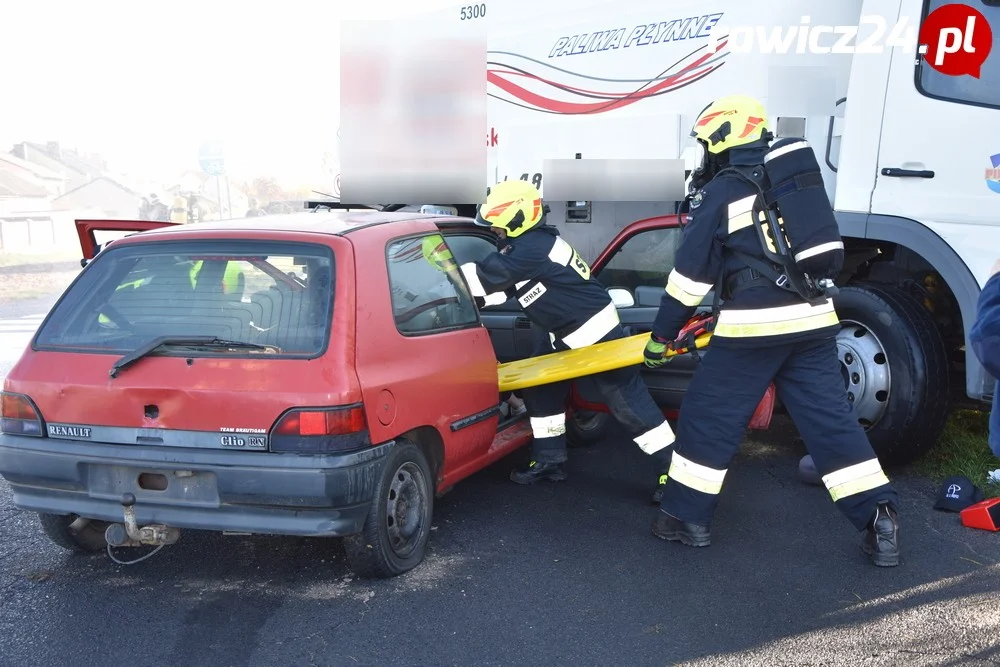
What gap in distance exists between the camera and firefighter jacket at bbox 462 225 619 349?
4613 mm

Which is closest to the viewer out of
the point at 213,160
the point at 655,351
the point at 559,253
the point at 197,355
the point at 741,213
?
the point at 197,355

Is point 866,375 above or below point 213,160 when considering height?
below

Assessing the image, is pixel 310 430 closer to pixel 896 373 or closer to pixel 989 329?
pixel 989 329

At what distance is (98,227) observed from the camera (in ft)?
15.3

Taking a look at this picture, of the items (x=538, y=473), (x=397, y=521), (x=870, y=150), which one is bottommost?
(x=538, y=473)

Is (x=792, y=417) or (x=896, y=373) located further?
(x=896, y=373)

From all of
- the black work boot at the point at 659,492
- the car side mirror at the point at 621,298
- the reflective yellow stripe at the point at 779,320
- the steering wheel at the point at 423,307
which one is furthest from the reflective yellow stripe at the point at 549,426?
the reflective yellow stripe at the point at 779,320

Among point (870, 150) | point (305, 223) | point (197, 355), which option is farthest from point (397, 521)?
point (870, 150)

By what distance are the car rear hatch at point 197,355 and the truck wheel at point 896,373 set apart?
2.99 m

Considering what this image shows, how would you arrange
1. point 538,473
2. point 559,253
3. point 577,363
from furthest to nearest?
point 538,473, point 559,253, point 577,363

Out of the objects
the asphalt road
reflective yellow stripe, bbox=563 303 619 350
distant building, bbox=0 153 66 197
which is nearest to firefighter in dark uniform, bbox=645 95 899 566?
the asphalt road

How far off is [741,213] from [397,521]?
1.89 metres

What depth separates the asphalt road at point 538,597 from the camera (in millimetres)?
3160

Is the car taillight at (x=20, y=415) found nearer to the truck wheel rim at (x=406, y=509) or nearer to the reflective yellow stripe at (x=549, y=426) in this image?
the truck wheel rim at (x=406, y=509)
